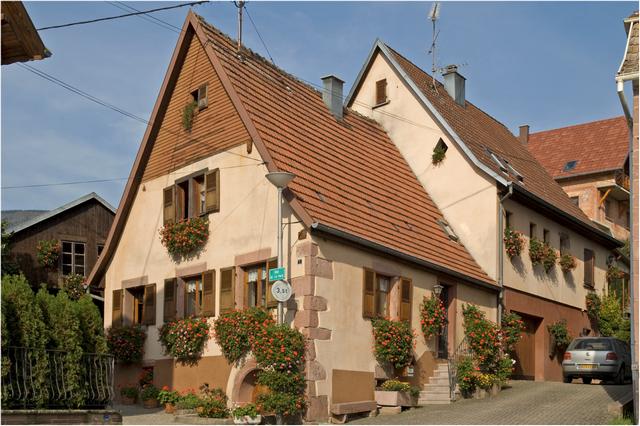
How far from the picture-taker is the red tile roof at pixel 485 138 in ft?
89.6

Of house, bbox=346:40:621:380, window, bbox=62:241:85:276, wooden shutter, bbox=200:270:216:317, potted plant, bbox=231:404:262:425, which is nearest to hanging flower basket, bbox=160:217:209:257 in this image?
wooden shutter, bbox=200:270:216:317

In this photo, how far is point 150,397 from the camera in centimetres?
2164

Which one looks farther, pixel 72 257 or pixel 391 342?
pixel 72 257

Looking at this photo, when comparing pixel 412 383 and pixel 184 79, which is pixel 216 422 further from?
pixel 184 79

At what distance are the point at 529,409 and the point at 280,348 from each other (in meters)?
5.61

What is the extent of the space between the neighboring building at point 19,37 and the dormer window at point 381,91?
670 inches

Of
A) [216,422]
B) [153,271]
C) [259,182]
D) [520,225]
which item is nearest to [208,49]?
[259,182]

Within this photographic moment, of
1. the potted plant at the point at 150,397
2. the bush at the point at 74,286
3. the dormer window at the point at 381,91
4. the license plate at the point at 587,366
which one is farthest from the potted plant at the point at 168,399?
the dormer window at the point at 381,91

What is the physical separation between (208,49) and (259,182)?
4.07 m

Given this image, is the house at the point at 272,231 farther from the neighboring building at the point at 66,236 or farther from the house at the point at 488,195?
the neighboring building at the point at 66,236

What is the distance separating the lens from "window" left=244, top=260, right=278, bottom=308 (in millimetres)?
19500

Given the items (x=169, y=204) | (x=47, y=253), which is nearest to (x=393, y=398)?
(x=169, y=204)

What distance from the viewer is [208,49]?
869 inches

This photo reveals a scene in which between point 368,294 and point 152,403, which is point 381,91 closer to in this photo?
point 368,294
